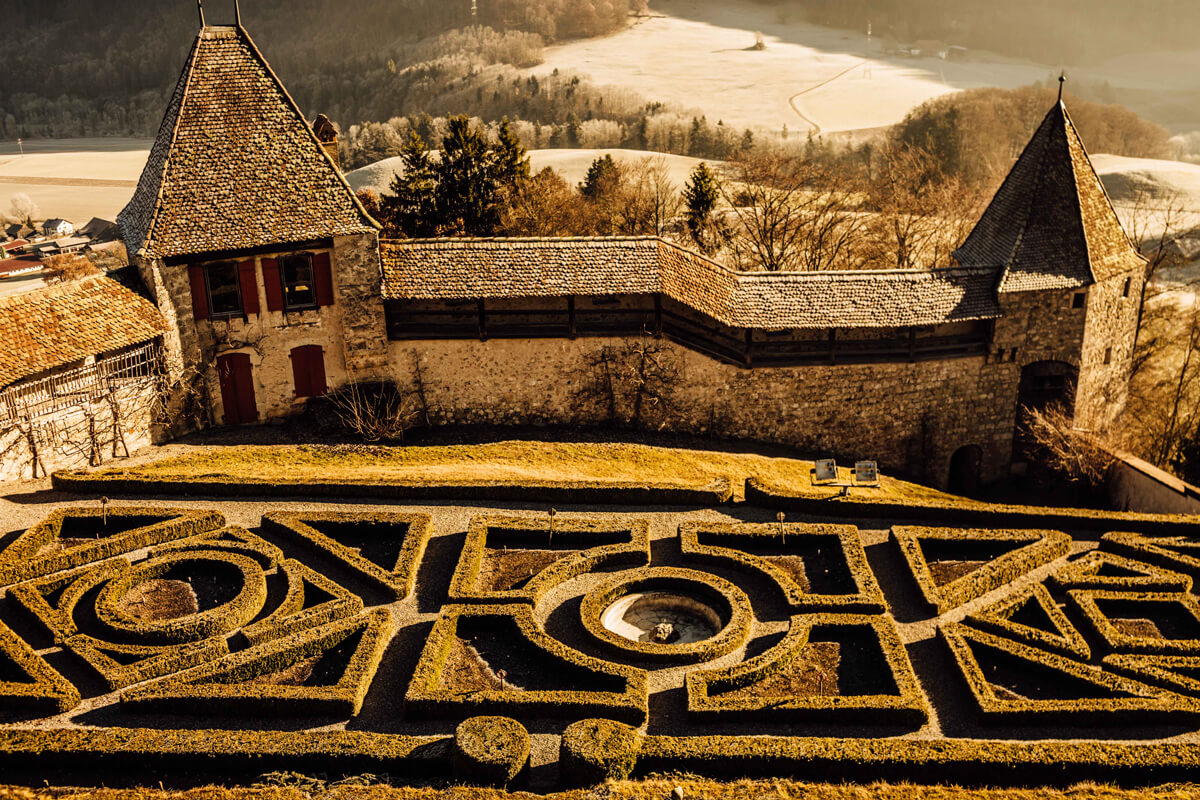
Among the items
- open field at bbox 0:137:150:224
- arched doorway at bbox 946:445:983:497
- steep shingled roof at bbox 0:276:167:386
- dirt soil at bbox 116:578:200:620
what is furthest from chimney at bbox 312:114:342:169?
open field at bbox 0:137:150:224

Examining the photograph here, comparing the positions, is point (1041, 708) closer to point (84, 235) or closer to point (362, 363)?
point (362, 363)

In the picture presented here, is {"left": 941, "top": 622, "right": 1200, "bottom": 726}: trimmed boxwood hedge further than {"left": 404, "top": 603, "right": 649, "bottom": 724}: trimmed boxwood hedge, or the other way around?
{"left": 404, "top": 603, "right": 649, "bottom": 724}: trimmed boxwood hedge

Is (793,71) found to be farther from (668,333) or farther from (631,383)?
(631,383)

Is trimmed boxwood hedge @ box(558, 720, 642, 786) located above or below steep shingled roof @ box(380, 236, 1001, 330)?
below

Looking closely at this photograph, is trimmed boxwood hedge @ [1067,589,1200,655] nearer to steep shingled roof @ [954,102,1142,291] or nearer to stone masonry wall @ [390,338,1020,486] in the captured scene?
stone masonry wall @ [390,338,1020,486]

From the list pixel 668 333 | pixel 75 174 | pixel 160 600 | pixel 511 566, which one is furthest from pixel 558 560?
pixel 75 174

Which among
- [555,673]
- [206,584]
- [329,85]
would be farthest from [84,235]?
[555,673]

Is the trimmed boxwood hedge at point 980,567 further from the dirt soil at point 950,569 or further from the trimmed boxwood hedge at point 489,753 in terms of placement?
the trimmed boxwood hedge at point 489,753
